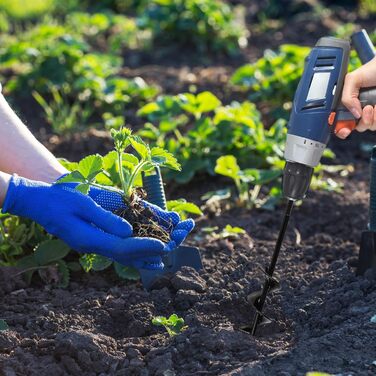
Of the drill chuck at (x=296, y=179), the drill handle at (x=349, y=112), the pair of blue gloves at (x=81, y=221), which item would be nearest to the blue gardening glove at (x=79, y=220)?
the pair of blue gloves at (x=81, y=221)

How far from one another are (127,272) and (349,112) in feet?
3.39

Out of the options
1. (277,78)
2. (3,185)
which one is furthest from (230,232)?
(277,78)

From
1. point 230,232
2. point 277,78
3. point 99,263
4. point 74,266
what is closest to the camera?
point 99,263

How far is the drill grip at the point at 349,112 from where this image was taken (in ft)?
9.63

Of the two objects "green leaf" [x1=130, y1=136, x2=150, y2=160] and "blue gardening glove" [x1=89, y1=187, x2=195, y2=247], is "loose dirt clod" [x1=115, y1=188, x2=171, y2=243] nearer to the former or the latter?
"blue gardening glove" [x1=89, y1=187, x2=195, y2=247]

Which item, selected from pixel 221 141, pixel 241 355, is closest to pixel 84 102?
pixel 221 141

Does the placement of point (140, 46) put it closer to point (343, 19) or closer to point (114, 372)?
point (343, 19)

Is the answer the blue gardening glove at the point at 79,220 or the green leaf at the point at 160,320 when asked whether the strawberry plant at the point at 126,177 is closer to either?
→ the blue gardening glove at the point at 79,220

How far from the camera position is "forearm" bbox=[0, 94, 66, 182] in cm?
331

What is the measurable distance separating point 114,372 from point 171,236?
0.56m

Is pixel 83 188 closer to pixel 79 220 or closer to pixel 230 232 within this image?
pixel 79 220

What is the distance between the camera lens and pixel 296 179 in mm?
2857

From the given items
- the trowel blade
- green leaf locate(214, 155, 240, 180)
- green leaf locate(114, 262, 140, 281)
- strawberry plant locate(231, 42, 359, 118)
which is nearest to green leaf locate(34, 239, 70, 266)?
green leaf locate(114, 262, 140, 281)

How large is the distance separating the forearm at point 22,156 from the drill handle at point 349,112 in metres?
1.04
